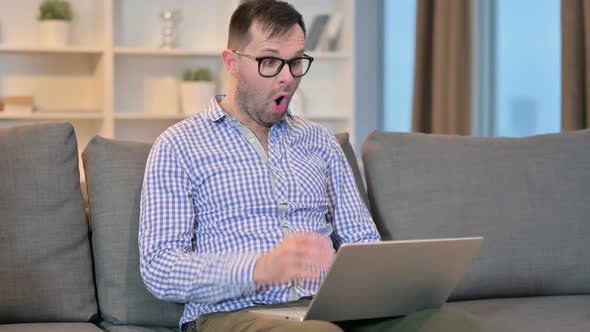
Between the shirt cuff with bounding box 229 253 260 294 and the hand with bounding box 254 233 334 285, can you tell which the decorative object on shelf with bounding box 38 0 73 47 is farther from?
the hand with bounding box 254 233 334 285

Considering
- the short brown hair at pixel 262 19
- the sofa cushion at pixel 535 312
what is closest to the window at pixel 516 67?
the sofa cushion at pixel 535 312

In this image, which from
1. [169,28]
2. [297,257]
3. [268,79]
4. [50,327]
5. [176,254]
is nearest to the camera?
[297,257]

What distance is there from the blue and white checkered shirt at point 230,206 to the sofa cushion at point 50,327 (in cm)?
22

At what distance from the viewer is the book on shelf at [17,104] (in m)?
4.19

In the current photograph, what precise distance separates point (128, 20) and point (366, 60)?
1363mm

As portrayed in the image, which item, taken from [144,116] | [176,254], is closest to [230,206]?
[176,254]

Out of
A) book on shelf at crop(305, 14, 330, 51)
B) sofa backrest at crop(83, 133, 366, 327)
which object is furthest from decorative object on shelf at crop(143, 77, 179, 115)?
sofa backrest at crop(83, 133, 366, 327)

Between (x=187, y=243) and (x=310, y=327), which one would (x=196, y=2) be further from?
(x=310, y=327)

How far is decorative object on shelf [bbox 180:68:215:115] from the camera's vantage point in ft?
14.4

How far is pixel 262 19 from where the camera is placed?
1.98 metres

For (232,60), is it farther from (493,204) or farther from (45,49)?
(45,49)

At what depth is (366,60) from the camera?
198 inches

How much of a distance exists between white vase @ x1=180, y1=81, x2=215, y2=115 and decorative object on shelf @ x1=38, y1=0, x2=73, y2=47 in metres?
0.62

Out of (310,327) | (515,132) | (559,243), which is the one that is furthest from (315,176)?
(515,132)
